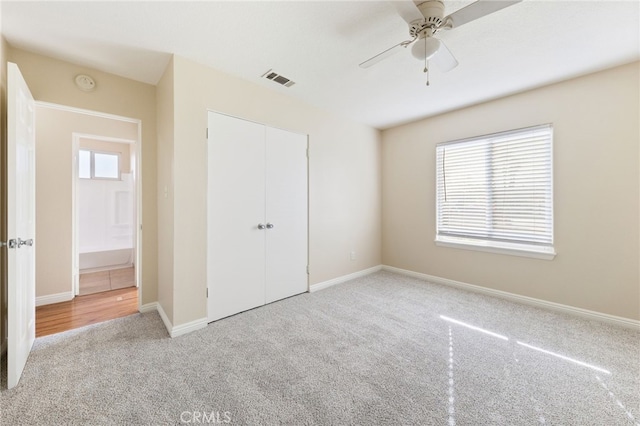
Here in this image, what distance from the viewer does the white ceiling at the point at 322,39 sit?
5.59ft

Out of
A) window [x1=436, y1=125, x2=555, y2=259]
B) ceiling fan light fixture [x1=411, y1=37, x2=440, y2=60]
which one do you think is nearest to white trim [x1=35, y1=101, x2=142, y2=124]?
ceiling fan light fixture [x1=411, y1=37, x2=440, y2=60]

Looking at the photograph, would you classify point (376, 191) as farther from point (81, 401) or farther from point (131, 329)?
point (81, 401)

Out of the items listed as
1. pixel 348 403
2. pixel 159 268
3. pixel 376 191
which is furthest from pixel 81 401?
pixel 376 191

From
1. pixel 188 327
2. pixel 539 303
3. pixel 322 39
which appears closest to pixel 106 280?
pixel 188 327

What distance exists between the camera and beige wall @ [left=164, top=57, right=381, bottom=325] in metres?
2.29

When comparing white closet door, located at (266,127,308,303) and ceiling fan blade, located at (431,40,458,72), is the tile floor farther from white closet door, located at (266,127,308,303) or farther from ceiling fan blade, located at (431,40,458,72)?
ceiling fan blade, located at (431,40,458,72)

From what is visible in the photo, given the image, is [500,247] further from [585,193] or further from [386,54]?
[386,54]

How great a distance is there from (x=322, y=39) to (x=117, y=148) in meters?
4.83

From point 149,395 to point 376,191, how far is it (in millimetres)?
3906

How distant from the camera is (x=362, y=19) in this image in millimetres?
1796

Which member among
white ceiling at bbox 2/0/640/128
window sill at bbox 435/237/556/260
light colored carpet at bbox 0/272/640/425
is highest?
white ceiling at bbox 2/0/640/128

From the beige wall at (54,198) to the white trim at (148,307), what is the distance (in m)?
1.20

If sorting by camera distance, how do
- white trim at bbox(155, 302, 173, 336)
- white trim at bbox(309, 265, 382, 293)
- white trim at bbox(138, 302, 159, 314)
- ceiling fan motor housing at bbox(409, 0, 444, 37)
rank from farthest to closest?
white trim at bbox(309, 265, 382, 293) < white trim at bbox(138, 302, 159, 314) < white trim at bbox(155, 302, 173, 336) < ceiling fan motor housing at bbox(409, 0, 444, 37)

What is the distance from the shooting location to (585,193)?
8.52 feet
